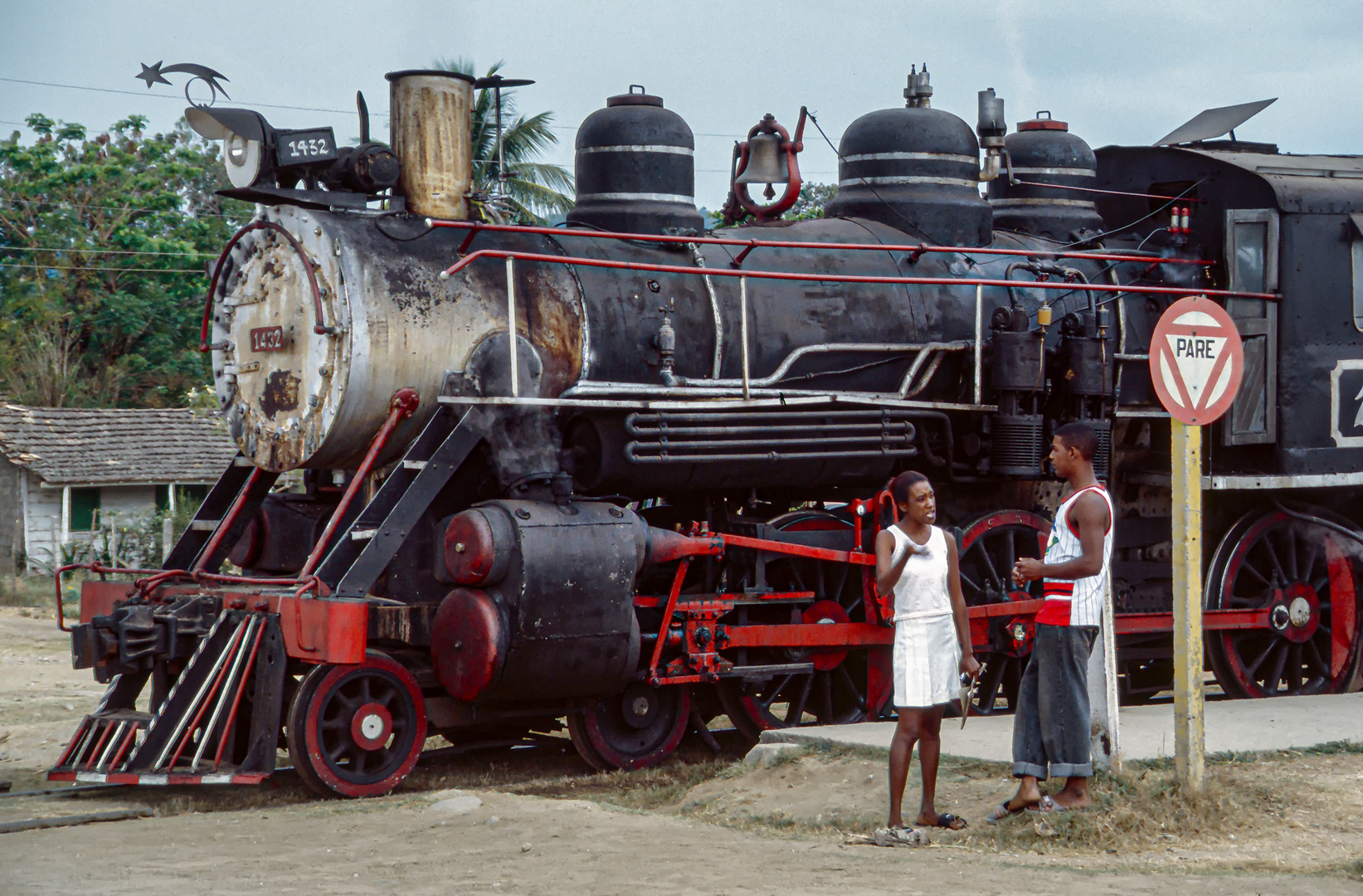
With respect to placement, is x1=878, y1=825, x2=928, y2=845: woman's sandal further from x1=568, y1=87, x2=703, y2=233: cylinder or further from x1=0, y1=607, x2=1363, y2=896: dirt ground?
x1=568, y1=87, x2=703, y2=233: cylinder

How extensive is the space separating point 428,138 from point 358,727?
3.21 metres

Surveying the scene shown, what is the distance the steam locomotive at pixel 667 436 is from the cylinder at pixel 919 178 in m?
0.03

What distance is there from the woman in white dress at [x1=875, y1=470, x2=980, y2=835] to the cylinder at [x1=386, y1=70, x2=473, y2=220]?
3.50 meters

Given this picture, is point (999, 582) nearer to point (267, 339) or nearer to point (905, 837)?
point (905, 837)

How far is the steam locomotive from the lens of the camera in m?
7.87

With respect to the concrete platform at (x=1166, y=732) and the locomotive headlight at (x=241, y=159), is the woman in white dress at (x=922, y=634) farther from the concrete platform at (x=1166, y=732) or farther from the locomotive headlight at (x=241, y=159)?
the locomotive headlight at (x=241, y=159)

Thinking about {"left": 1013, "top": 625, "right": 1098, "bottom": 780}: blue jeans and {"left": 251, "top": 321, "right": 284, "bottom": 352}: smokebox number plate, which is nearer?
{"left": 1013, "top": 625, "right": 1098, "bottom": 780}: blue jeans

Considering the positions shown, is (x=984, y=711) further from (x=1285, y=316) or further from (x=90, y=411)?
(x=90, y=411)

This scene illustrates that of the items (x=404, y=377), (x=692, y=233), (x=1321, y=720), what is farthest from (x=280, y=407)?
(x=1321, y=720)

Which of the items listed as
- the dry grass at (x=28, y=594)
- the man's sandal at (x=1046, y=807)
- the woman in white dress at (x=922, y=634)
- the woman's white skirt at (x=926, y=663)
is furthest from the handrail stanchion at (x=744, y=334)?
the dry grass at (x=28, y=594)

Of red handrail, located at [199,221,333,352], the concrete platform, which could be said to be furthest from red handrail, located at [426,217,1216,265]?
the concrete platform

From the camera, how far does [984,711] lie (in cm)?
981

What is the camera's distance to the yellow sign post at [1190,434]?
6508 millimetres

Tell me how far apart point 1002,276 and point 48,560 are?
20771 millimetres
